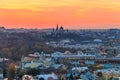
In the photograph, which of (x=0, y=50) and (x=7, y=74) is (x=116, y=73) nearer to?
(x=7, y=74)

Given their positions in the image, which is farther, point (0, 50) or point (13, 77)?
point (0, 50)

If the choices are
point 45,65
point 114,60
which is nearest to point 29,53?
point 114,60

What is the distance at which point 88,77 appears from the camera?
16844mm

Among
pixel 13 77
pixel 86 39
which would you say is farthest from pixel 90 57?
pixel 86 39

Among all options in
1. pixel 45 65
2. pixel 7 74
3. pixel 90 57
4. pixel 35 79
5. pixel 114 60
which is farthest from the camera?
pixel 90 57

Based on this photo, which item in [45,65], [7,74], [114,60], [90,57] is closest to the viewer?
[7,74]

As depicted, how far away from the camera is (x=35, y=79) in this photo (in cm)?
1538

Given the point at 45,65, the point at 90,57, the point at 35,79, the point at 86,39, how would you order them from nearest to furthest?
the point at 35,79
the point at 45,65
the point at 90,57
the point at 86,39

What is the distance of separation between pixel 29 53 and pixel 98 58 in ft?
14.8

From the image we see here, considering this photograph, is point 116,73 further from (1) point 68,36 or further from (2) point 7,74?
(1) point 68,36

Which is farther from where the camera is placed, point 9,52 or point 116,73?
point 9,52

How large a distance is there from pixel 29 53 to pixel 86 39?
22404mm

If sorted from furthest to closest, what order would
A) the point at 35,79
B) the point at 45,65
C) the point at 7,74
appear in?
the point at 45,65 → the point at 7,74 → the point at 35,79

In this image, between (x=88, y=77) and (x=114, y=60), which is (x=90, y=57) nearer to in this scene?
(x=114, y=60)
